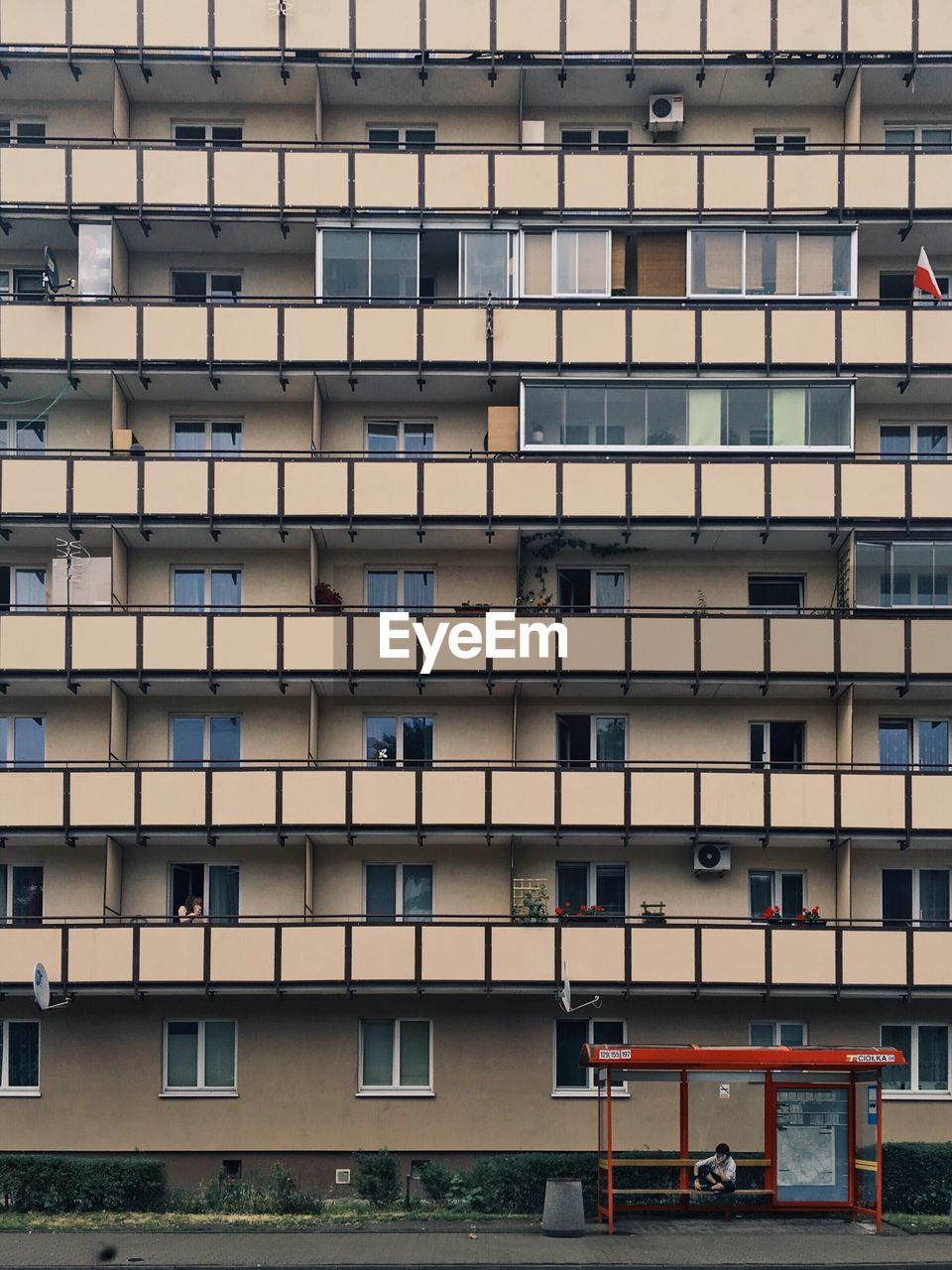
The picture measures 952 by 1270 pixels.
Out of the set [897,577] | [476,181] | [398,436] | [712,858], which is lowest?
[712,858]

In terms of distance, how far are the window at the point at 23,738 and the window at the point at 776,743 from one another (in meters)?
16.1

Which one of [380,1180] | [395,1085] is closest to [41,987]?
[380,1180]

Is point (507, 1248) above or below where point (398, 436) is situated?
below

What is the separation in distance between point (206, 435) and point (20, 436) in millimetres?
4372

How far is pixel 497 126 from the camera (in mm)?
37281

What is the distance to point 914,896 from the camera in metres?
34.2

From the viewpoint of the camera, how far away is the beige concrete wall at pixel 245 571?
116ft

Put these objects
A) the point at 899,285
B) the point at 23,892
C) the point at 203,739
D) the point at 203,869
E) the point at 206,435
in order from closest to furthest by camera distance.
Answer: the point at 23,892 → the point at 203,869 → the point at 203,739 → the point at 206,435 → the point at 899,285

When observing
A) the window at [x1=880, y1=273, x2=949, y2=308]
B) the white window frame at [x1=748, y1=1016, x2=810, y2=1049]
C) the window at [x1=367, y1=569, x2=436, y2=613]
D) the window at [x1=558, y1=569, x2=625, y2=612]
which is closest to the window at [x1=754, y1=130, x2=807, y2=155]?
the window at [x1=880, y1=273, x2=949, y2=308]

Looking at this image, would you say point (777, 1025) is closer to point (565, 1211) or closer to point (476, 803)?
point (476, 803)

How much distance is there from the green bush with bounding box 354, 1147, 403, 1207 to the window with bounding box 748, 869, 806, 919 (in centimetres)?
970

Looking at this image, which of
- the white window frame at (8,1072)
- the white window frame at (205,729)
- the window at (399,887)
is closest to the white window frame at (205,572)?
the white window frame at (205,729)

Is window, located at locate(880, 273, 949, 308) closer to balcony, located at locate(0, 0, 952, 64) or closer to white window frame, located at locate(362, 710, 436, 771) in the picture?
balcony, located at locate(0, 0, 952, 64)

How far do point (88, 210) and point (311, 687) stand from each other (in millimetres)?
12165
